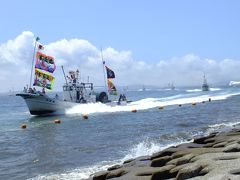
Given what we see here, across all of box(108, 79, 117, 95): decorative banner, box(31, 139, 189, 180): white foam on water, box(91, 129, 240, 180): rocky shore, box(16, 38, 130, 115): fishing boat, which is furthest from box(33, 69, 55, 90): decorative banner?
box(91, 129, 240, 180): rocky shore

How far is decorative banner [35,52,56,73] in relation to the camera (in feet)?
171

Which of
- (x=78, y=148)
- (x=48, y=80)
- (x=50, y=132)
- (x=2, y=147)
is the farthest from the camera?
(x=48, y=80)

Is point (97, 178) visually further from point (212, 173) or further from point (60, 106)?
point (60, 106)

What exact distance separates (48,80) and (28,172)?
3428cm

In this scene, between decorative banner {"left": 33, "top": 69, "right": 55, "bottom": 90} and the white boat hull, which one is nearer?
decorative banner {"left": 33, "top": 69, "right": 55, "bottom": 90}

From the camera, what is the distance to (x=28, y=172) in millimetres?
19172

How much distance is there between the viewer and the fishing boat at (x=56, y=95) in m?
52.5

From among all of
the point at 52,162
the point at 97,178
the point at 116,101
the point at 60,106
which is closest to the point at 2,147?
the point at 52,162

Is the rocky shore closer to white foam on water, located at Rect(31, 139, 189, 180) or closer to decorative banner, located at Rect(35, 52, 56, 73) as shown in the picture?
white foam on water, located at Rect(31, 139, 189, 180)

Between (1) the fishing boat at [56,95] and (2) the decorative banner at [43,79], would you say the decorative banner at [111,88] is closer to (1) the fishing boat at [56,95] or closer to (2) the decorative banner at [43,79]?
(1) the fishing boat at [56,95]

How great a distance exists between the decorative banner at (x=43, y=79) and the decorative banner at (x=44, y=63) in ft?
1.95

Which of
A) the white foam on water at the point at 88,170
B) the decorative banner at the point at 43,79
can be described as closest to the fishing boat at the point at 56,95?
the decorative banner at the point at 43,79

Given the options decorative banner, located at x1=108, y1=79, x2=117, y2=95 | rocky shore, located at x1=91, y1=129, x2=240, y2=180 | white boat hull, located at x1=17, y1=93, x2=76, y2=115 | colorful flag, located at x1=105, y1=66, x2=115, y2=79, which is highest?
colorful flag, located at x1=105, y1=66, x2=115, y2=79

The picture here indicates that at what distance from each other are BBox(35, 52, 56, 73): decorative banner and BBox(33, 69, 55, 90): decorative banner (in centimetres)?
59
